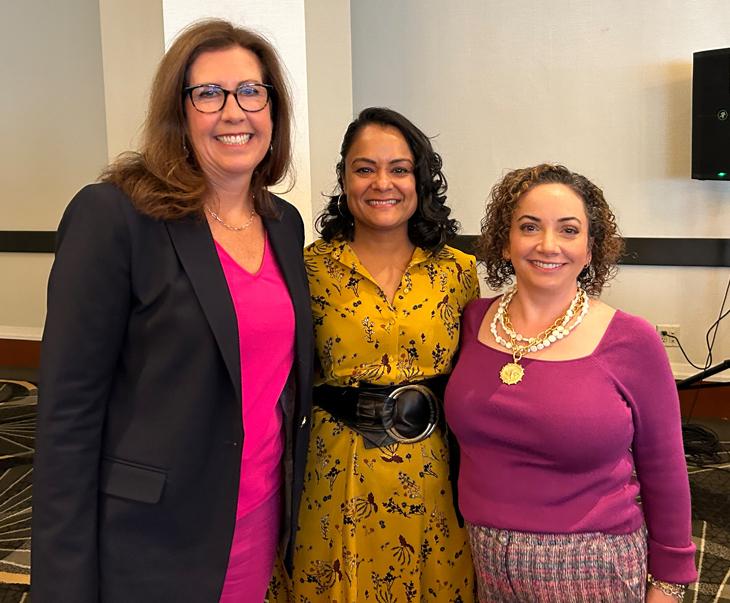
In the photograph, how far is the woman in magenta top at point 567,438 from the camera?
1.36 meters

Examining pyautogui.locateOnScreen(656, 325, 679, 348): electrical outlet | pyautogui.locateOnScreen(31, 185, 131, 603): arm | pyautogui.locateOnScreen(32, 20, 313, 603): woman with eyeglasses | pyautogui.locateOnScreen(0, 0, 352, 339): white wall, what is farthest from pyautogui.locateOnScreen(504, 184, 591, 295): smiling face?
pyautogui.locateOnScreen(656, 325, 679, 348): electrical outlet

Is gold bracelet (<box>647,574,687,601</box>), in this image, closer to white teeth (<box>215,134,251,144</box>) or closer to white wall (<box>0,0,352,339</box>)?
white teeth (<box>215,134,251,144</box>)

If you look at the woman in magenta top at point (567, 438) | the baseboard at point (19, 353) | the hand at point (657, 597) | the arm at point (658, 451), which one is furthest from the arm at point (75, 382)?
the baseboard at point (19, 353)

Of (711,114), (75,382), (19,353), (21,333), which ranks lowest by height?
(19,353)

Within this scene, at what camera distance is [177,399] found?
1209 millimetres

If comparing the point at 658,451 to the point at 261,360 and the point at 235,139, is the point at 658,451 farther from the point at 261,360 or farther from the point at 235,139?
the point at 235,139

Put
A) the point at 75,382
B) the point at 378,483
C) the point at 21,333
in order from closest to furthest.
Result: the point at 75,382
the point at 378,483
the point at 21,333

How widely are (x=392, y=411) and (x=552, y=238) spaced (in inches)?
22.9

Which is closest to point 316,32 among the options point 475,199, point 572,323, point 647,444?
point 475,199

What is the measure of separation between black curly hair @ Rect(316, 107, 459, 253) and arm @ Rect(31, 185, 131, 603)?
2.73 feet

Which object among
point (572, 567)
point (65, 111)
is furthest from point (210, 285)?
point (65, 111)

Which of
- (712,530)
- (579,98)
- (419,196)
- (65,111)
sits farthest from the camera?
(65,111)

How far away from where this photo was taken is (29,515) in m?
3.05

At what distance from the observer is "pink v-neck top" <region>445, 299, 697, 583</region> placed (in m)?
1.35
